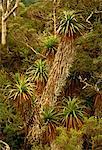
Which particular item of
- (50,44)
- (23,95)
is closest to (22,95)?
(23,95)

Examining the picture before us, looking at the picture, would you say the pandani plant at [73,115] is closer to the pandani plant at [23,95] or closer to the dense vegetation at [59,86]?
the dense vegetation at [59,86]

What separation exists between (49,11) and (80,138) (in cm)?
1088

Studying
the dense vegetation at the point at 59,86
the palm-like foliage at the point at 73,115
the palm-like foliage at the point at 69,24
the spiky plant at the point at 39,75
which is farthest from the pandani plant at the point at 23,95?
the palm-like foliage at the point at 69,24

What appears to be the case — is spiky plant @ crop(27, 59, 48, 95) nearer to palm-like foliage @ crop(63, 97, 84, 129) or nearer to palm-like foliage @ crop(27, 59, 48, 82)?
palm-like foliage @ crop(27, 59, 48, 82)

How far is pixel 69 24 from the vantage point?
16031mm

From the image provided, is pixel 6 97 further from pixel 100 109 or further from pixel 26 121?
pixel 100 109

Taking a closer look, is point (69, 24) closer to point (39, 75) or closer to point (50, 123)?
point (39, 75)

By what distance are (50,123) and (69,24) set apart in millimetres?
3703

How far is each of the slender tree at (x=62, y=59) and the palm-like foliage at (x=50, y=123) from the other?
137 cm

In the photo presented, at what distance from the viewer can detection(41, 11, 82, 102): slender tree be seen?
1608 cm

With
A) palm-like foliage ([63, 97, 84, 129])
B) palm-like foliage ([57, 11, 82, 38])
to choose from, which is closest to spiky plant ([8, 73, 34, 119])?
palm-like foliage ([63, 97, 84, 129])

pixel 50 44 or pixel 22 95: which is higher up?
pixel 50 44

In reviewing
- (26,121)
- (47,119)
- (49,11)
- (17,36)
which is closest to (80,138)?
(47,119)

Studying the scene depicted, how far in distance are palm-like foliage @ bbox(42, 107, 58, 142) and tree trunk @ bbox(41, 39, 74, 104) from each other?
4.72 ft
